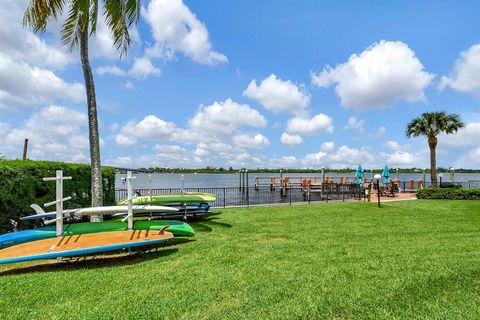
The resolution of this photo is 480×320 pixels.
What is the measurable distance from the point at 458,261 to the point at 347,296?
9.90ft

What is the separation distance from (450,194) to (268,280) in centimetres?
1861

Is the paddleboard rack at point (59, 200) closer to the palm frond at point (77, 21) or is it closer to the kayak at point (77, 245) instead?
the kayak at point (77, 245)

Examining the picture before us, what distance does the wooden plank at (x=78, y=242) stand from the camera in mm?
5595

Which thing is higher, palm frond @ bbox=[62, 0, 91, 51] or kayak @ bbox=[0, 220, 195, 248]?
palm frond @ bbox=[62, 0, 91, 51]

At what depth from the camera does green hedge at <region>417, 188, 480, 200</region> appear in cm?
1843

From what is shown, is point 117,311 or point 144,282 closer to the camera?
point 117,311

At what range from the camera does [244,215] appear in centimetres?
1264

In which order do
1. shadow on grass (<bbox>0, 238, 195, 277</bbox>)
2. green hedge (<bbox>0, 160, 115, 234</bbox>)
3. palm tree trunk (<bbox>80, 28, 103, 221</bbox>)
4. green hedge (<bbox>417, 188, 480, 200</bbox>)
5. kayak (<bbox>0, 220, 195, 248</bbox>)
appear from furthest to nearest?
green hedge (<bbox>417, 188, 480, 200</bbox>)
palm tree trunk (<bbox>80, 28, 103, 221</bbox>)
green hedge (<bbox>0, 160, 115, 234</bbox>)
kayak (<bbox>0, 220, 195, 248</bbox>)
shadow on grass (<bbox>0, 238, 195, 277</bbox>)

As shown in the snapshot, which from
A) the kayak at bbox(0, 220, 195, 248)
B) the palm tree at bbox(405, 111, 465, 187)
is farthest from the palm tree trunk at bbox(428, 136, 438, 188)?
the kayak at bbox(0, 220, 195, 248)

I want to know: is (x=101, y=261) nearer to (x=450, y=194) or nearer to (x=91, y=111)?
(x=91, y=111)

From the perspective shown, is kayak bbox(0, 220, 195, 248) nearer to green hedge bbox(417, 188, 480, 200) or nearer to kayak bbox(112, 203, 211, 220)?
kayak bbox(112, 203, 211, 220)

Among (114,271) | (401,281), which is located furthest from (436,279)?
(114,271)

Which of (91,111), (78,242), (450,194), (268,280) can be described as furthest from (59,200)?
(450,194)

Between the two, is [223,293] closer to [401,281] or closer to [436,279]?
[401,281]
